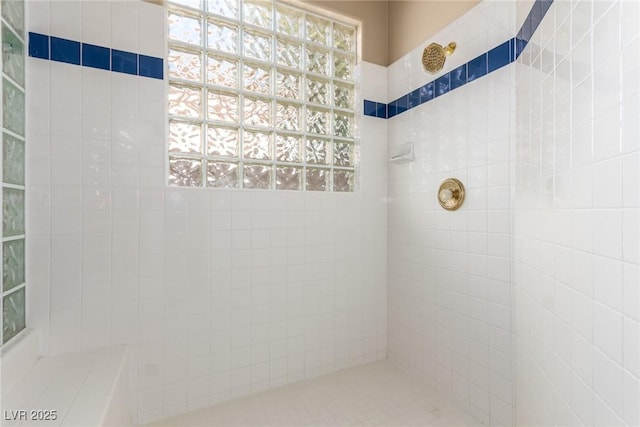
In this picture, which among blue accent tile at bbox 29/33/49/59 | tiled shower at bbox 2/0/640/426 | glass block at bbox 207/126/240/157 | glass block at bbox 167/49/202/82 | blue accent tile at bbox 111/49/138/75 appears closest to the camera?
tiled shower at bbox 2/0/640/426

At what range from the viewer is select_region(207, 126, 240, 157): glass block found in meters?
1.80

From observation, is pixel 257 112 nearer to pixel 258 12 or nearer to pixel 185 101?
pixel 185 101

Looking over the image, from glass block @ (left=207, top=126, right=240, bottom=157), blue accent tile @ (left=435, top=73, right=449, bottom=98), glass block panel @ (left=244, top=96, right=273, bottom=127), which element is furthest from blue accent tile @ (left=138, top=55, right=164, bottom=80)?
blue accent tile @ (left=435, top=73, right=449, bottom=98)

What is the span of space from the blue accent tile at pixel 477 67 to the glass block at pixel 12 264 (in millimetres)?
2321

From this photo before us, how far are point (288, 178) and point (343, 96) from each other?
2.55 feet

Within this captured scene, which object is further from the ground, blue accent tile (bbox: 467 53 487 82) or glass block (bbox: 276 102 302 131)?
blue accent tile (bbox: 467 53 487 82)

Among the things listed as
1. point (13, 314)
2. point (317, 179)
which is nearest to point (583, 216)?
point (317, 179)

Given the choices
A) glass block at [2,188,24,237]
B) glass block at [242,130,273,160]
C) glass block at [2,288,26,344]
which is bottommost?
glass block at [2,288,26,344]

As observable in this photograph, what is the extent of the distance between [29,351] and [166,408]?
2.36ft

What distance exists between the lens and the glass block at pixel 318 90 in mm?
2098

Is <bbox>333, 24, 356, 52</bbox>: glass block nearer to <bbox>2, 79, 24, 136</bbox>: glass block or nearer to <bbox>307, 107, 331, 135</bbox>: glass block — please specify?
<bbox>307, 107, 331, 135</bbox>: glass block

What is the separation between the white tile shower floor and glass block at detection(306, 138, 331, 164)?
1.51m

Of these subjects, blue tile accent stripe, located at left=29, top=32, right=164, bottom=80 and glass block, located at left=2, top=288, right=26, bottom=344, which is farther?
blue tile accent stripe, located at left=29, top=32, right=164, bottom=80

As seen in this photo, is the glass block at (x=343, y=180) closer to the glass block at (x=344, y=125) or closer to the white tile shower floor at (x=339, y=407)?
the glass block at (x=344, y=125)
